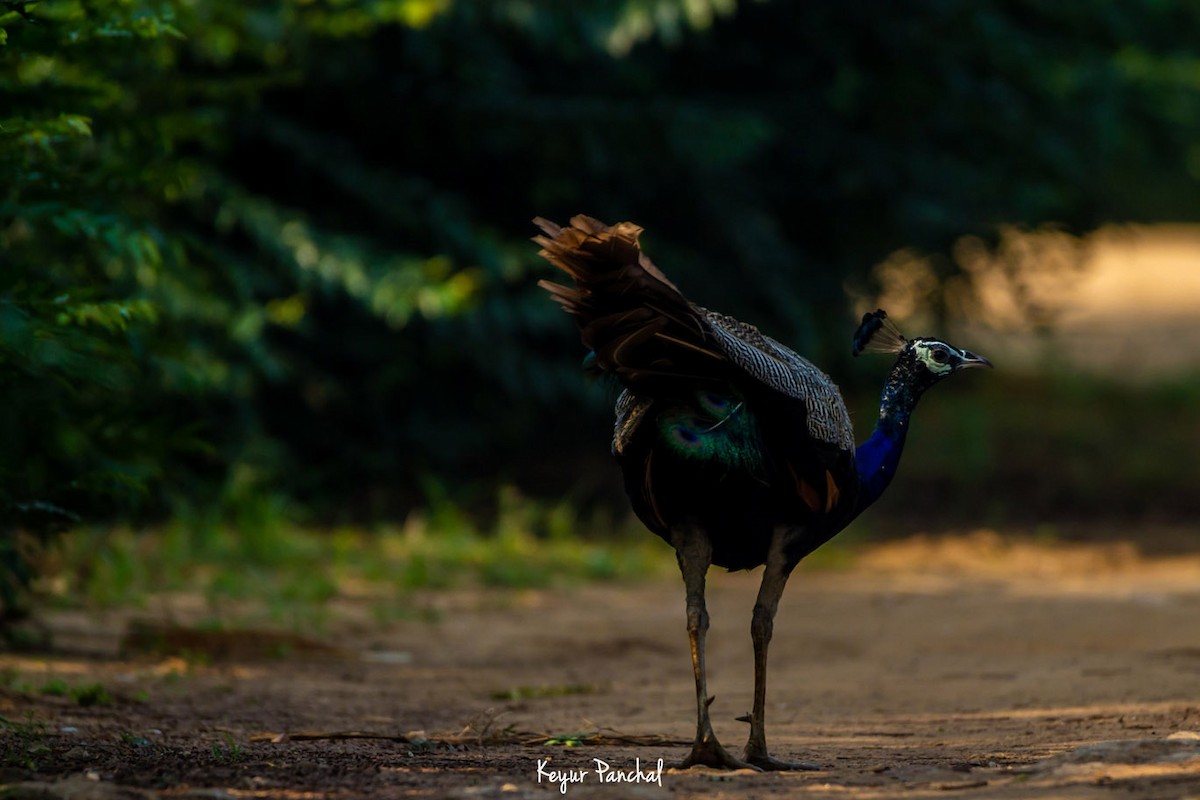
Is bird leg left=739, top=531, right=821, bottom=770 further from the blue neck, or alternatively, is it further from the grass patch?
the grass patch

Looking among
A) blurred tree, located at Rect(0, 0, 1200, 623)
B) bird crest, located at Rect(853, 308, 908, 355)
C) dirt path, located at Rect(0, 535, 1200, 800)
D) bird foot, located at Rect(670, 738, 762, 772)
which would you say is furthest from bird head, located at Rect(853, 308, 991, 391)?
blurred tree, located at Rect(0, 0, 1200, 623)

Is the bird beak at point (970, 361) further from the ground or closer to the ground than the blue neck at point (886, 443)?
further from the ground

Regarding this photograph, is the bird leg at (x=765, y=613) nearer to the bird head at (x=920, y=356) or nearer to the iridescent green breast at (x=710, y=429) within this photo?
the iridescent green breast at (x=710, y=429)

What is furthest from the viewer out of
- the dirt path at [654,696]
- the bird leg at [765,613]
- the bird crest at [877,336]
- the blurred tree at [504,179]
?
the blurred tree at [504,179]

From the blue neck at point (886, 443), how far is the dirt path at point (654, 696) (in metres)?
0.81

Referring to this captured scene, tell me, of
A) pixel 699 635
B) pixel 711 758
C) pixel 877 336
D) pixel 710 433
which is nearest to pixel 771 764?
pixel 711 758

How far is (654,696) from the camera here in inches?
251

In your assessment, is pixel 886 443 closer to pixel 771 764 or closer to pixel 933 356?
pixel 933 356

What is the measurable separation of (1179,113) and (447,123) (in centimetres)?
657

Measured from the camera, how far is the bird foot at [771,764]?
14.5 ft

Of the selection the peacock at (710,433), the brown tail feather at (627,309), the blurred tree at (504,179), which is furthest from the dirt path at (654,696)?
the blurred tree at (504,179)

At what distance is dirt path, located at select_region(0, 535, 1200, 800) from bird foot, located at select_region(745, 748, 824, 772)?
4.4 inches

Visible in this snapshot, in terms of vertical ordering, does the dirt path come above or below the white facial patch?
below

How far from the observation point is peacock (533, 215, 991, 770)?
13.7 ft
